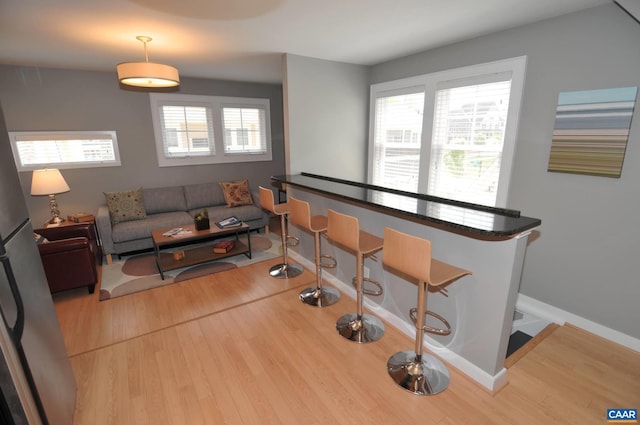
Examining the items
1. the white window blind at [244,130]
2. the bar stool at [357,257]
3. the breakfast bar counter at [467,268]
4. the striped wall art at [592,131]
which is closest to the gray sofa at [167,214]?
the white window blind at [244,130]

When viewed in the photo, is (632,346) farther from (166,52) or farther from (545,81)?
(166,52)

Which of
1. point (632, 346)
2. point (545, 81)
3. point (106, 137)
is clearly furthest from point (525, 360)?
point (106, 137)

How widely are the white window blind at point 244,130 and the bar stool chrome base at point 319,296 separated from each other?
3472 mm

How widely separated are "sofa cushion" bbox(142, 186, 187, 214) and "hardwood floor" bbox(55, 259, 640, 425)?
206cm

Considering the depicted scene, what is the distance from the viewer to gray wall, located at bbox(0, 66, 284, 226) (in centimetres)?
393

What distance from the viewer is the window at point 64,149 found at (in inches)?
158

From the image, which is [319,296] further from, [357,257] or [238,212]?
[238,212]

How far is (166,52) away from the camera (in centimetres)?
340

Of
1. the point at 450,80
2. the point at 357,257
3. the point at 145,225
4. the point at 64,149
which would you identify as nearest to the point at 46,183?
the point at 64,149

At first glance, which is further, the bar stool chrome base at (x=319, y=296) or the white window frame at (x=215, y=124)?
the white window frame at (x=215, y=124)

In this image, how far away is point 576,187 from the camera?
8.23 ft

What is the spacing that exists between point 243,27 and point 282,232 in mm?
2058

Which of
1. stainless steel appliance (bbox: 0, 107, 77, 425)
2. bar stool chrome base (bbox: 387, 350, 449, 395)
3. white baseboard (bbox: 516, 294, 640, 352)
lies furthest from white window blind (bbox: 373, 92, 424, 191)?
stainless steel appliance (bbox: 0, 107, 77, 425)

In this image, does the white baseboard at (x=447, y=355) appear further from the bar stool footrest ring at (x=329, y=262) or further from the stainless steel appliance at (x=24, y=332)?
the stainless steel appliance at (x=24, y=332)
